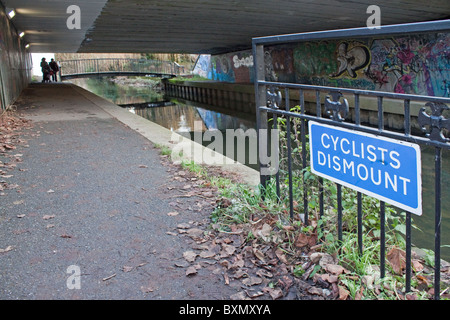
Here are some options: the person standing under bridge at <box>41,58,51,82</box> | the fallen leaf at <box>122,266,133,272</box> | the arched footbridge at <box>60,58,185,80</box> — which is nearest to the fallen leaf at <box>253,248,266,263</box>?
the fallen leaf at <box>122,266,133,272</box>

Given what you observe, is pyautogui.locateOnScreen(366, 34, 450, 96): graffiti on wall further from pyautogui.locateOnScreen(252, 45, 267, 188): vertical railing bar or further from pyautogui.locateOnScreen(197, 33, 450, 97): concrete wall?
pyautogui.locateOnScreen(252, 45, 267, 188): vertical railing bar

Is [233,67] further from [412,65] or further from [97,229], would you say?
[97,229]

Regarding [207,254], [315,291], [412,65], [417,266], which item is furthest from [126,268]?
[412,65]

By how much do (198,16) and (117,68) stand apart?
28.5m

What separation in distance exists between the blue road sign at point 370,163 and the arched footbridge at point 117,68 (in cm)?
3981

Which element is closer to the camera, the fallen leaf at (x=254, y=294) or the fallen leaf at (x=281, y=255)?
the fallen leaf at (x=254, y=294)

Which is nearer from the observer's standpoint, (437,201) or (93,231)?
(437,201)

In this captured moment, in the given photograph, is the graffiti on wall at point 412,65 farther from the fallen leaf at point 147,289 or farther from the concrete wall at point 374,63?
the fallen leaf at point 147,289

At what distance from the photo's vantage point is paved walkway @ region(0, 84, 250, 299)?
2.56 metres

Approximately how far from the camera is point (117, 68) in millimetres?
41688

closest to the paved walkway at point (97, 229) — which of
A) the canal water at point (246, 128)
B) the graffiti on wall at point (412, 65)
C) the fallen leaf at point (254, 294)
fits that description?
the fallen leaf at point (254, 294)

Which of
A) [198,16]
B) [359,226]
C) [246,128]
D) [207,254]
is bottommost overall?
[246,128]

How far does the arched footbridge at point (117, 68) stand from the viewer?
3994 centimetres
